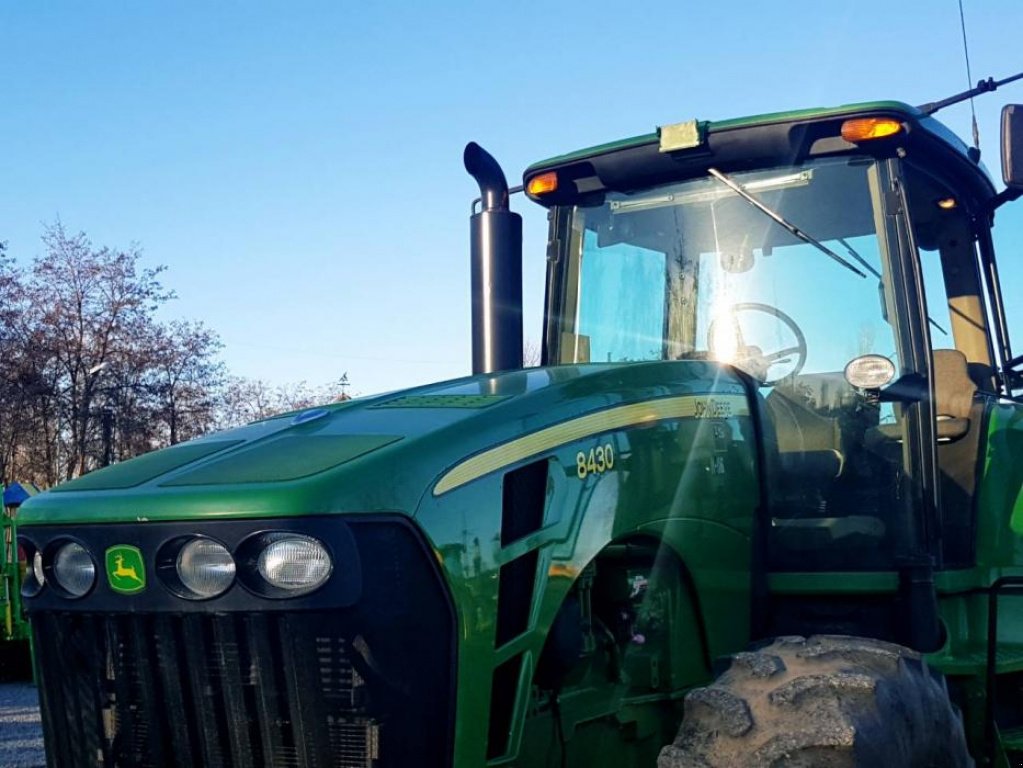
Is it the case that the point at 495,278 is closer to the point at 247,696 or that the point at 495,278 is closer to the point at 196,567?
the point at 196,567

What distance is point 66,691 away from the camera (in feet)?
9.89

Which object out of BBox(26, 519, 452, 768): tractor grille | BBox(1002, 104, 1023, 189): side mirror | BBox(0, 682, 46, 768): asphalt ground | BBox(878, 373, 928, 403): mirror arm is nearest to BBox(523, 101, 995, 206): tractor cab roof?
BBox(1002, 104, 1023, 189): side mirror

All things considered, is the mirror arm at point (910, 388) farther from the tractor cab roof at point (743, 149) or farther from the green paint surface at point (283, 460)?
the green paint surface at point (283, 460)

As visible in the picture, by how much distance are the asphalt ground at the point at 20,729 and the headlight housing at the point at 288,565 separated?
152 inches

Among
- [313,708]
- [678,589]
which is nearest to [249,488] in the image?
[313,708]

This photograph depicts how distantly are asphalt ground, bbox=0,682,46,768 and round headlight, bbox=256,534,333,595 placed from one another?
388cm

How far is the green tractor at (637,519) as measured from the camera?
2676 millimetres

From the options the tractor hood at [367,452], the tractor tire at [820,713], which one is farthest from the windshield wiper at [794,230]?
the tractor tire at [820,713]

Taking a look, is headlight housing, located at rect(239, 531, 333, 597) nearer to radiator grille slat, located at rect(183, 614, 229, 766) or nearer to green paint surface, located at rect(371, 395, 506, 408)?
radiator grille slat, located at rect(183, 614, 229, 766)

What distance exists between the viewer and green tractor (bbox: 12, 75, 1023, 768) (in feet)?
8.78

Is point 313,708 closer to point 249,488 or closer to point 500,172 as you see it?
point 249,488

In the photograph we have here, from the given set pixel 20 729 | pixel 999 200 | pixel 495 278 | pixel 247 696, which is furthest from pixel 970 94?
pixel 20 729

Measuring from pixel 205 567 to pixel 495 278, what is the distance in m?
1.89

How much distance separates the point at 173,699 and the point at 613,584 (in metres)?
1.26
